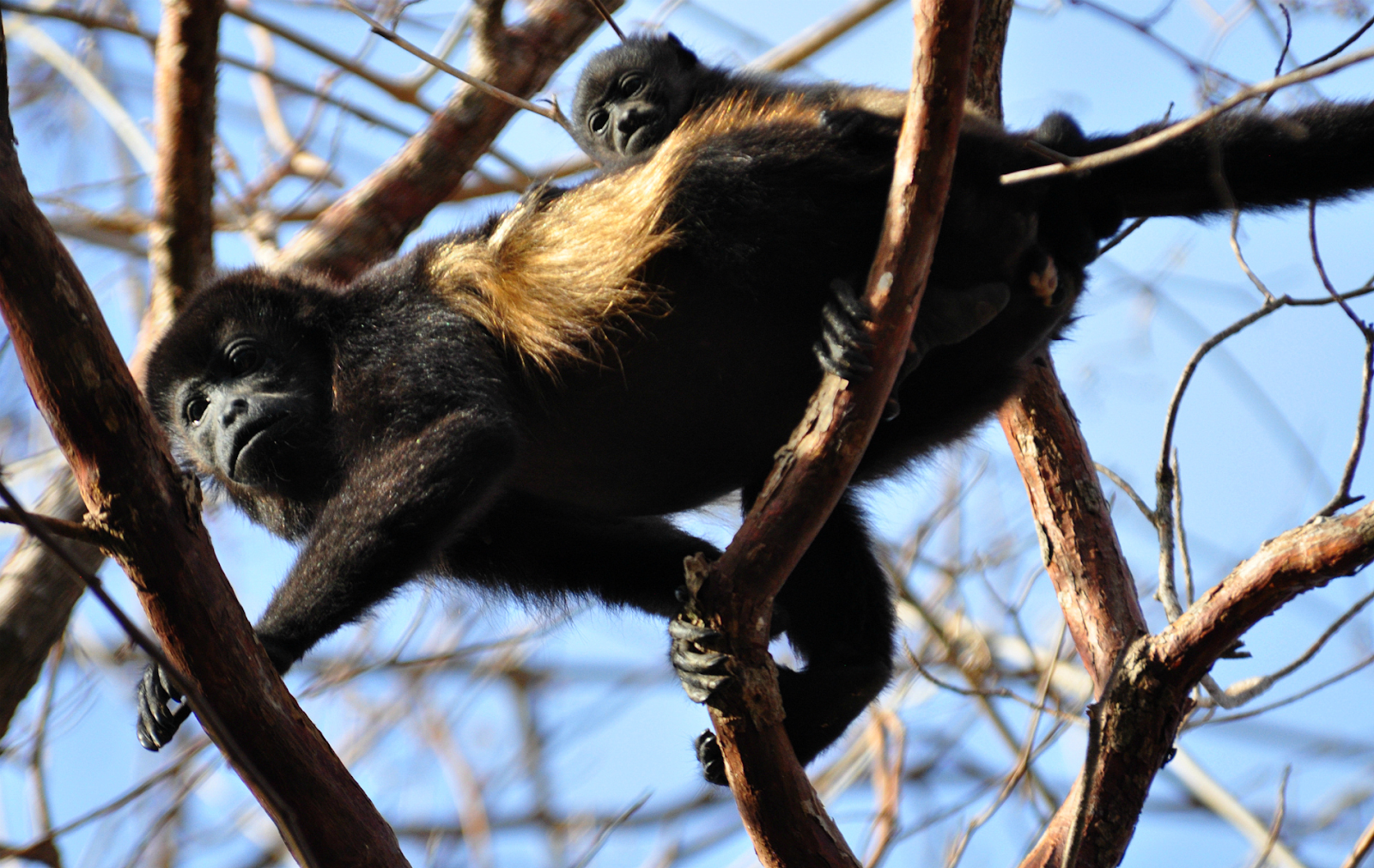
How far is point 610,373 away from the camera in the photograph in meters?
3.28

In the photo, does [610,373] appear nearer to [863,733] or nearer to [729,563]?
[729,563]

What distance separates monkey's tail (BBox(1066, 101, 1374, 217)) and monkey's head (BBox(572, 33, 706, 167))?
2071mm

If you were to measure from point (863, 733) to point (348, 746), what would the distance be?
256 cm

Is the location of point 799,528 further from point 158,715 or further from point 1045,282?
point 158,715

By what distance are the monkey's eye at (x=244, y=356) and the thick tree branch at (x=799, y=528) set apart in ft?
5.46

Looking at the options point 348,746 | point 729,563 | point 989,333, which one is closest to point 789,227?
point 989,333

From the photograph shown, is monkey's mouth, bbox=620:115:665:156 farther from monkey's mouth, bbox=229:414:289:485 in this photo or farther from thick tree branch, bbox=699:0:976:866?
thick tree branch, bbox=699:0:976:866

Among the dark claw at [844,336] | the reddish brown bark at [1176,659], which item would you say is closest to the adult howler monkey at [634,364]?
the dark claw at [844,336]

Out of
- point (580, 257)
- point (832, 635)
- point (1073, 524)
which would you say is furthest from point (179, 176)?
point (1073, 524)

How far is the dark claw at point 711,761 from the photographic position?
10.4 ft

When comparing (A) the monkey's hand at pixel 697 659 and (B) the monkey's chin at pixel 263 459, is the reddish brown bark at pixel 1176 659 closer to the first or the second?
(A) the monkey's hand at pixel 697 659

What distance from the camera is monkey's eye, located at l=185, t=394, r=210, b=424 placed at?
11.3ft

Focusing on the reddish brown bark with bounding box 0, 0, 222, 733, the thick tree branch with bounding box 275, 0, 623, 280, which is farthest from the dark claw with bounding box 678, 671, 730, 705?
the thick tree branch with bounding box 275, 0, 623, 280

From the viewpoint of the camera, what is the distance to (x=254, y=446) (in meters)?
3.25
